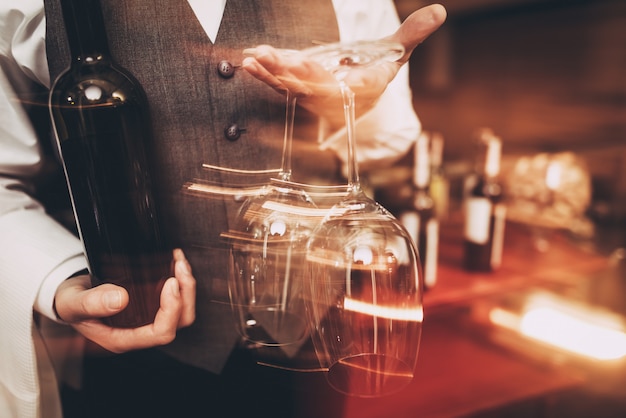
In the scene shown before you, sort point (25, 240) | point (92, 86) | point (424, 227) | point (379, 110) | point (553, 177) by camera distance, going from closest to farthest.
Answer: point (92, 86) → point (25, 240) → point (379, 110) → point (424, 227) → point (553, 177)

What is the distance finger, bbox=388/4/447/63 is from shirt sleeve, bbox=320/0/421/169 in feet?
0.45

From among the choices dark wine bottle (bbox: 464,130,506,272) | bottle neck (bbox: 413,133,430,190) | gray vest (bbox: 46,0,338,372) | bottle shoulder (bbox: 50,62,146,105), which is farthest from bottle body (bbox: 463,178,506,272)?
bottle shoulder (bbox: 50,62,146,105)

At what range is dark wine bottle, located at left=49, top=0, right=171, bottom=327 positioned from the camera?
38cm

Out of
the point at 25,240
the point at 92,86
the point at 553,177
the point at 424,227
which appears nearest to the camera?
the point at 92,86

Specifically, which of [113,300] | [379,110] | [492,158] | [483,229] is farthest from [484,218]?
[113,300]

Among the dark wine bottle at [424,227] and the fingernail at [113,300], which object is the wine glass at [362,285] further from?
the dark wine bottle at [424,227]

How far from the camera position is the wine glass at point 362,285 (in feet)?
1.31

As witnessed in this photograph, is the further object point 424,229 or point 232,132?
point 424,229

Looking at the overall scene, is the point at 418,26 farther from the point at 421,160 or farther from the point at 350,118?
the point at 421,160

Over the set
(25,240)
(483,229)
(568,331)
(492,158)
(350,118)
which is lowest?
(568,331)

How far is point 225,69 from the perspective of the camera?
18.1 inches

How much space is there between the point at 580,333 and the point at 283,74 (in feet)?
3.66

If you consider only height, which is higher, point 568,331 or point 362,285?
point 362,285

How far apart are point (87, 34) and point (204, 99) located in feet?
0.38
